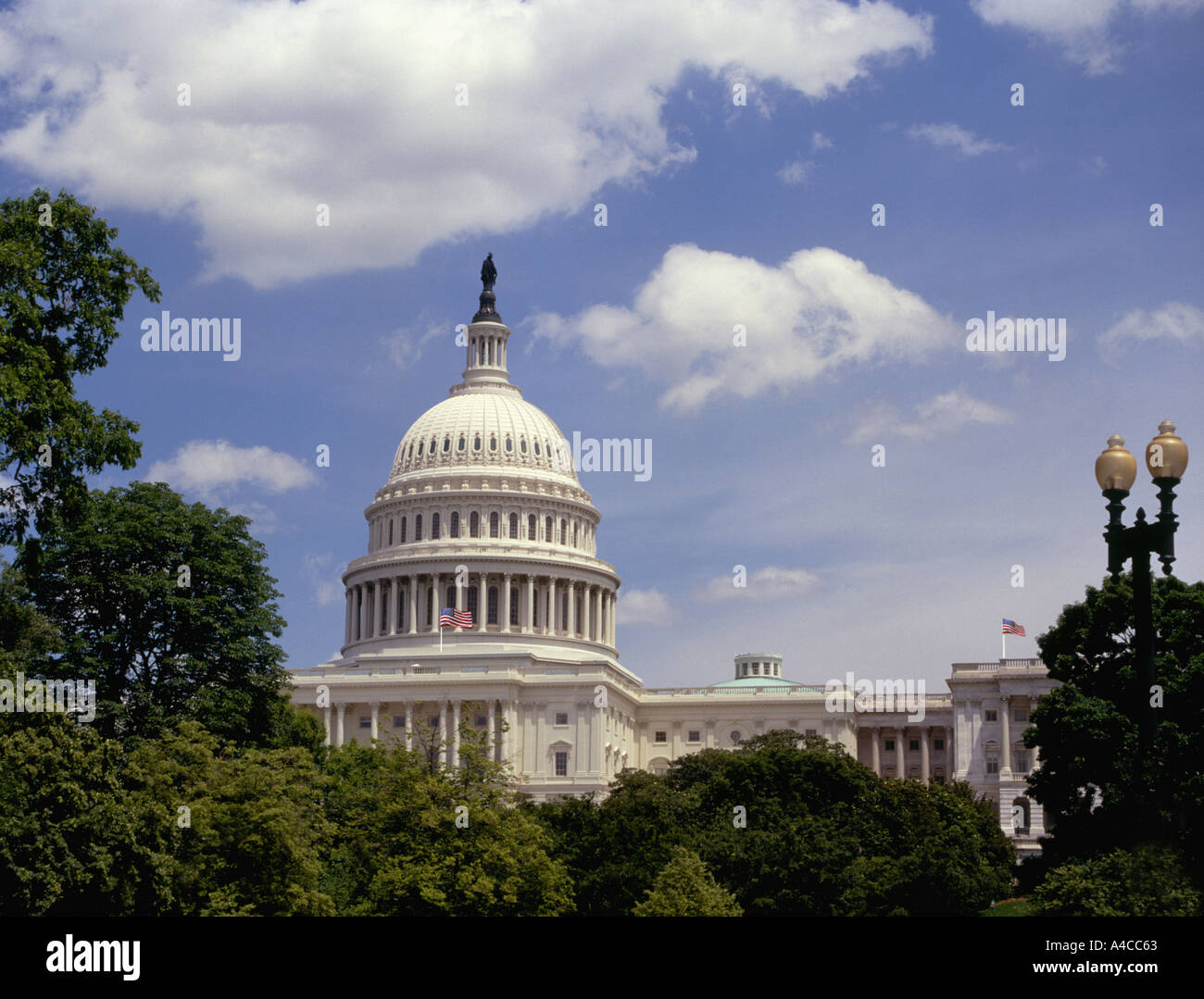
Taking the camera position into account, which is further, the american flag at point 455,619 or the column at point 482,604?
the column at point 482,604

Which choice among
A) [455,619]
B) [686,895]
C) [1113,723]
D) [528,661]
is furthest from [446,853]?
[528,661]

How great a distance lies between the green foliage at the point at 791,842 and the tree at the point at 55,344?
98.0 ft

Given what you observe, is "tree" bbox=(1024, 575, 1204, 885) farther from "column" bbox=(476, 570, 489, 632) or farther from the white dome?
the white dome

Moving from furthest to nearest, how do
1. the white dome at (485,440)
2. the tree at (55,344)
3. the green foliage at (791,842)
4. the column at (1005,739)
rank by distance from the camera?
the white dome at (485,440) < the column at (1005,739) < the green foliage at (791,842) < the tree at (55,344)

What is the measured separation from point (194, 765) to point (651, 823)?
24.1 meters

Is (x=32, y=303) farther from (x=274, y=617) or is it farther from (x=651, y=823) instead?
(x=651, y=823)

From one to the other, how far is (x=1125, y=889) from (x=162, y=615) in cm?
4387

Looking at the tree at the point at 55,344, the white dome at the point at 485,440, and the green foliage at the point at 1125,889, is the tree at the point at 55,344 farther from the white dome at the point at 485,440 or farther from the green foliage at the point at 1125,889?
the white dome at the point at 485,440

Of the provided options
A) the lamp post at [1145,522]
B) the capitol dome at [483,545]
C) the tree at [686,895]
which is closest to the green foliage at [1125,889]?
the tree at [686,895]

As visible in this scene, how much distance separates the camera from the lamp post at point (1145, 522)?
29234 mm

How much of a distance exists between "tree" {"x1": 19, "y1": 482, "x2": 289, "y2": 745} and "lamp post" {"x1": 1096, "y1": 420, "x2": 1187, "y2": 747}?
5091cm

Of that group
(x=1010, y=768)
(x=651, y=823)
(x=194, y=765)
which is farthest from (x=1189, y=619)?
(x=1010, y=768)
